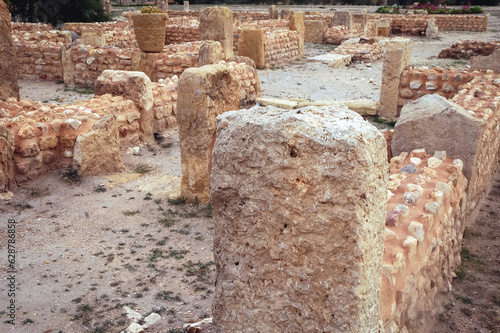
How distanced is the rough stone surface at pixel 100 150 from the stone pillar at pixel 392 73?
17.7ft

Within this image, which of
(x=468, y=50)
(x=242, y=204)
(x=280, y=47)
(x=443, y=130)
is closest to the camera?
(x=242, y=204)

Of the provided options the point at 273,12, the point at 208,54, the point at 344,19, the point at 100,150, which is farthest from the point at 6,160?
the point at 273,12

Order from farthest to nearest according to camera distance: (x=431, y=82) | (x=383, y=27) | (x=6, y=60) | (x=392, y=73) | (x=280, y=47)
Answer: (x=383, y=27), (x=280, y=47), (x=392, y=73), (x=431, y=82), (x=6, y=60)

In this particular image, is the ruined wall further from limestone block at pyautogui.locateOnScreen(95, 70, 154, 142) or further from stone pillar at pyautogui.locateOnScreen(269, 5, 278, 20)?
stone pillar at pyautogui.locateOnScreen(269, 5, 278, 20)

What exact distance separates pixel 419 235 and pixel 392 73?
6.65 meters

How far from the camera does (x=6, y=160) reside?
5473 millimetres

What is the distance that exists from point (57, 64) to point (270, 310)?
39.1 ft

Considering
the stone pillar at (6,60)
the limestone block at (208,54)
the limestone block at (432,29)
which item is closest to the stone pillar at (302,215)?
the stone pillar at (6,60)

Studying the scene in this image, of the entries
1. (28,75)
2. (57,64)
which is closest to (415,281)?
(57,64)

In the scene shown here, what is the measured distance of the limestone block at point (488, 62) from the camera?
9.05 metres

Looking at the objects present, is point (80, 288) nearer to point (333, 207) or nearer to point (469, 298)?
point (333, 207)

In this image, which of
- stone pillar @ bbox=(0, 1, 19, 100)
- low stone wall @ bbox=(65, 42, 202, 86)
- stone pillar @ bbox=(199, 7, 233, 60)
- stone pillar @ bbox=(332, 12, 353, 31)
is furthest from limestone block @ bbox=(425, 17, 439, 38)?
stone pillar @ bbox=(0, 1, 19, 100)

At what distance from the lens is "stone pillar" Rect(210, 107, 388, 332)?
1.98 metres

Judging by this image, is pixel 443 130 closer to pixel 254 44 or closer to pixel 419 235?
pixel 419 235
